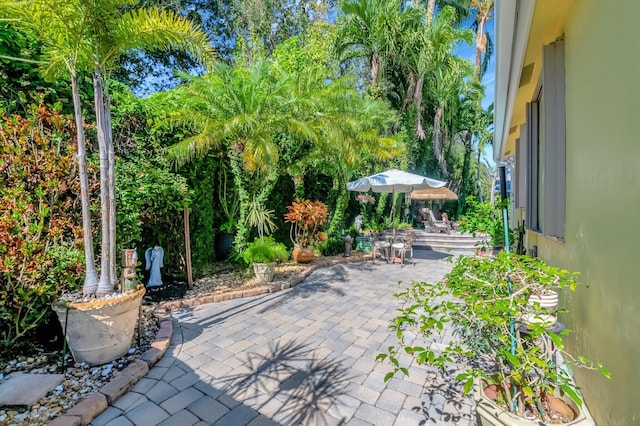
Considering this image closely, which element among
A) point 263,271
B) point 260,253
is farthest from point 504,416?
point 260,253

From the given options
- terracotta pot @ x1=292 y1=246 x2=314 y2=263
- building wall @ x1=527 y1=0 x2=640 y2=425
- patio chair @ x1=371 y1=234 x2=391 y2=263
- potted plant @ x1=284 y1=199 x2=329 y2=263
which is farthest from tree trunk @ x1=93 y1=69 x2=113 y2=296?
patio chair @ x1=371 y1=234 x2=391 y2=263

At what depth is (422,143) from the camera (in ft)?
56.7

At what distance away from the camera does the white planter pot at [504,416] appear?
148cm

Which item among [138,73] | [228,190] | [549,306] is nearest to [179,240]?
[228,190]

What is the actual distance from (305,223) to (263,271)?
2742 millimetres

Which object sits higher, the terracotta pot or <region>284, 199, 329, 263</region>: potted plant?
<region>284, 199, 329, 263</region>: potted plant

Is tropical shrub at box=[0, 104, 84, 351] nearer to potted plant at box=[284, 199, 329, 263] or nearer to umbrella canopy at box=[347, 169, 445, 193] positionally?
potted plant at box=[284, 199, 329, 263]

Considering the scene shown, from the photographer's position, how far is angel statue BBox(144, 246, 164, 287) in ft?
17.8

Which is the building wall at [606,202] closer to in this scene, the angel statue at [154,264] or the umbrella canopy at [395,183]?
the angel statue at [154,264]

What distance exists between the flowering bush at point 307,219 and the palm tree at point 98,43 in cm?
528

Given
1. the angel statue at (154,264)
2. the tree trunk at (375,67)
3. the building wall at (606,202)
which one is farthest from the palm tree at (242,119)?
the tree trunk at (375,67)

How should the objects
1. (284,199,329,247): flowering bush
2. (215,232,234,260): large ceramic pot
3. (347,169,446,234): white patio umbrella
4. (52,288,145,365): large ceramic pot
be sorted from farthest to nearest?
(347,169,446,234): white patio umbrella, (284,199,329,247): flowering bush, (215,232,234,260): large ceramic pot, (52,288,145,365): large ceramic pot

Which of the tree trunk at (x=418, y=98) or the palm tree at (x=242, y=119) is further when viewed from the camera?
the tree trunk at (x=418, y=98)

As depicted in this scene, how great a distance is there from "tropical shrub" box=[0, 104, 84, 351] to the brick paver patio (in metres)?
1.57
